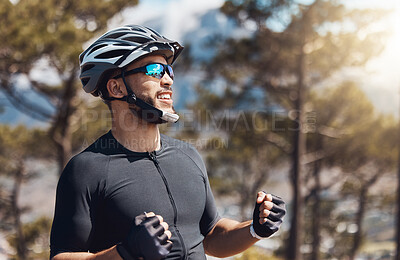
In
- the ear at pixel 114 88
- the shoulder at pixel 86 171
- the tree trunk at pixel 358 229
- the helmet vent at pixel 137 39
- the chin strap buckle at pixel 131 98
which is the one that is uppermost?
the helmet vent at pixel 137 39

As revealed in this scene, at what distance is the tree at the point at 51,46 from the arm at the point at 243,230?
9151 millimetres

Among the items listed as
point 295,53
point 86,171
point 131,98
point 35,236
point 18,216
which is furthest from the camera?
point 18,216

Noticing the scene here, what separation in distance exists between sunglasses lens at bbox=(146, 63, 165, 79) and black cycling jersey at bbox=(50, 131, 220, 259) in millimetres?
374

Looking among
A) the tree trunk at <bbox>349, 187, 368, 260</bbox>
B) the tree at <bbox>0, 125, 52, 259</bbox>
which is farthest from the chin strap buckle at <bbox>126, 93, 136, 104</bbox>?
the tree trunk at <bbox>349, 187, 368, 260</bbox>

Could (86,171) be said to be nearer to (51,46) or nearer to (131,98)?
(131,98)

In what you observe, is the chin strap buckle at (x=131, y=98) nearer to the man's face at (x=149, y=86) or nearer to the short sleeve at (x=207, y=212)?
the man's face at (x=149, y=86)

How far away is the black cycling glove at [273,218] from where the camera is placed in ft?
5.77

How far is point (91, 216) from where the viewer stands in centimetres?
159

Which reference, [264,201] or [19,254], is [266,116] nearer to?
[19,254]

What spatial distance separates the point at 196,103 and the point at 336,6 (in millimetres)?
6785

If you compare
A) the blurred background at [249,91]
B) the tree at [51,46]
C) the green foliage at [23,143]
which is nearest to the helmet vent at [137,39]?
the blurred background at [249,91]

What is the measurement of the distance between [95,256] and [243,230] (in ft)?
2.46

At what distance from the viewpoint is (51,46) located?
1021cm

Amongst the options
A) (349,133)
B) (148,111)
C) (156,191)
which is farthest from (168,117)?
(349,133)
